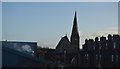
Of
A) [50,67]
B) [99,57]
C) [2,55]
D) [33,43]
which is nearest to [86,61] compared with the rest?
[99,57]

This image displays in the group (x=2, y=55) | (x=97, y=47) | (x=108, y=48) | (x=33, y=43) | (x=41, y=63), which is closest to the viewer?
(x=2, y=55)

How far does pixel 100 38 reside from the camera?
3253cm

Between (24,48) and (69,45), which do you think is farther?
(69,45)

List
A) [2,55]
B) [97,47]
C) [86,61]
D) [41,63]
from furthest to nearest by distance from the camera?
[86,61], [97,47], [41,63], [2,55]

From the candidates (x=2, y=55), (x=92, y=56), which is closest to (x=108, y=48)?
(x=92, y=56)

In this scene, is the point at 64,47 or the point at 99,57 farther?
the point at 64,47

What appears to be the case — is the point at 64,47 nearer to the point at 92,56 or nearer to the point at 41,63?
the point at 92,56

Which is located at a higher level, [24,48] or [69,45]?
[24,48]

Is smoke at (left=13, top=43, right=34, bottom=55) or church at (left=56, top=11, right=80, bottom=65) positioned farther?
church at (left=56, top=11, right=80, bottom=65)

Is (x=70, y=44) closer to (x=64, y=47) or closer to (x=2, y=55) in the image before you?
(x=64, y=47)

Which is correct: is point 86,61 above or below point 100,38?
below

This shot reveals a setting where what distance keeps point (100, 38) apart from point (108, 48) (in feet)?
6.58

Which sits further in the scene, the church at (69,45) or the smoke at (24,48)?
the church at (69,45)

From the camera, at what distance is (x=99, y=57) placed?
108 feet
